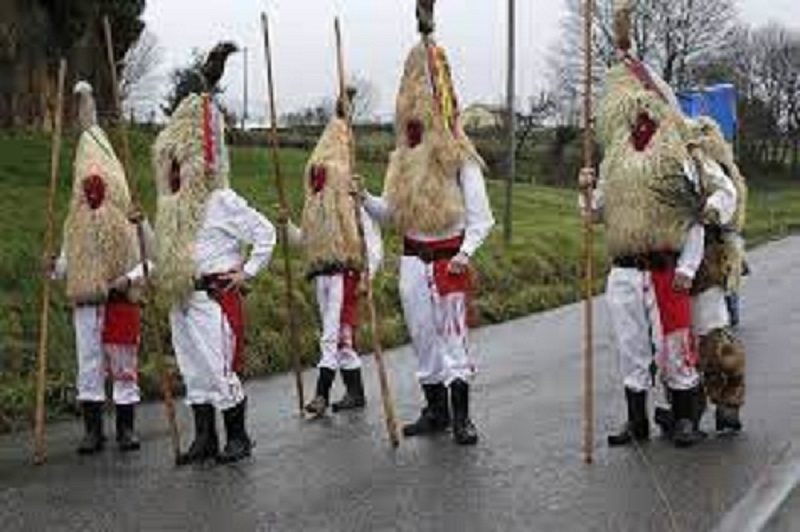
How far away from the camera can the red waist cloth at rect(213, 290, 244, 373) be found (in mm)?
9180

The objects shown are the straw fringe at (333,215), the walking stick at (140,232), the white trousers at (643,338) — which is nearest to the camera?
the white trousers at (643,338)

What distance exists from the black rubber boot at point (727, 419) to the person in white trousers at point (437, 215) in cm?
155

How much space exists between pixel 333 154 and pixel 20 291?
4.09 meters

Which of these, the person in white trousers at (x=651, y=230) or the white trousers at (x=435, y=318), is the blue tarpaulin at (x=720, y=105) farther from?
the white trousers at (x=435, y=318)

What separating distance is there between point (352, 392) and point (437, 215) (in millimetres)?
2560

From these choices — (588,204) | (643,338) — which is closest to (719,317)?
(643,338)

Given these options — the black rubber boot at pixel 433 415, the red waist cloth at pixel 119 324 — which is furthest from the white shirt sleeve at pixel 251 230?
the black rubber boot at pixel 433 415

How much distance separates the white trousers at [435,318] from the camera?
9688 mm

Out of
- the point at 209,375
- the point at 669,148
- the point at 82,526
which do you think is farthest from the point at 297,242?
the point at 82,526

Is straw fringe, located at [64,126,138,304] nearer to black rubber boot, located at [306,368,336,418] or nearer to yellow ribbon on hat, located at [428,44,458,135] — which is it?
black rubber boot, located at [306,368,336,418]

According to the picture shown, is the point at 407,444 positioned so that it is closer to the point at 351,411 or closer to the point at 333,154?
the point at 351,411

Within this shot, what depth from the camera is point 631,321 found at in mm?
9227

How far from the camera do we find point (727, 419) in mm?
9734

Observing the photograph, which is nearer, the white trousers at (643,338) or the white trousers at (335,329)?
the white trousers at (643,338)
